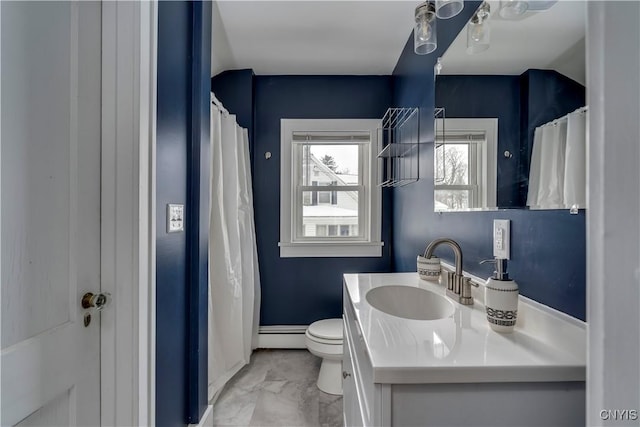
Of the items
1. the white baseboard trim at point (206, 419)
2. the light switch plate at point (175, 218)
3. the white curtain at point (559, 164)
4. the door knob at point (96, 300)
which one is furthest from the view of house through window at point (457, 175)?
the white baseboard trim at point (206, 419)

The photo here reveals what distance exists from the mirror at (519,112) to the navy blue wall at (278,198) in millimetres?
1167

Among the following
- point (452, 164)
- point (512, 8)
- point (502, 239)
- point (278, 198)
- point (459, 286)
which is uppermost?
point (512, 8)

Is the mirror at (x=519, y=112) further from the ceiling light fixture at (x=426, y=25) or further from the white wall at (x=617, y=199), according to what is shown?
the white wall at (x=617, y=199)

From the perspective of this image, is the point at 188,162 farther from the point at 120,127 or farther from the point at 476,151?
the point at 476,151

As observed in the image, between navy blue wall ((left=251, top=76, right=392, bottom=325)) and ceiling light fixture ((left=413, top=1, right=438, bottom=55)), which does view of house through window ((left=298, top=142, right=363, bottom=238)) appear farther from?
ceiling light fixture ((left=413, top=1, right=438, bottom=55))

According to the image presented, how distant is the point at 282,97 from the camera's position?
92.0 inches

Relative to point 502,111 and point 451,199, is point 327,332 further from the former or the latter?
point 502,111

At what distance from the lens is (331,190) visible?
7.88 feet

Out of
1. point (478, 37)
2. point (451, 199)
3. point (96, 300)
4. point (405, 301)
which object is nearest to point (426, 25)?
point (478, 37)

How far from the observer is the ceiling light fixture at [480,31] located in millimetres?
985

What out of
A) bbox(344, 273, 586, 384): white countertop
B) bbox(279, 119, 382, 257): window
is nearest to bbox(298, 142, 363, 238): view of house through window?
bbox(279, 119, 382, 257): window

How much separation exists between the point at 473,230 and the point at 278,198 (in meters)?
1.56

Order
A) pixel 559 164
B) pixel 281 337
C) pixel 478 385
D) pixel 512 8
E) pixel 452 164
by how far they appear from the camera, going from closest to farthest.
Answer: pixel 478 385
pixel 559 164
pixel 512 8
pixel 452 164
pixel 281 337

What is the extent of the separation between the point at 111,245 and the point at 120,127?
34 centimetres
